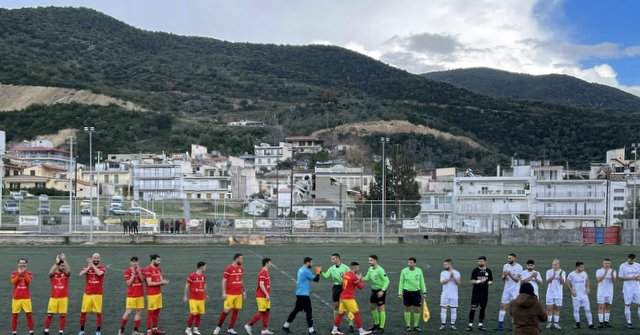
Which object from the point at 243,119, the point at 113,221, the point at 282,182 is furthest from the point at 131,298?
the point at 243,119

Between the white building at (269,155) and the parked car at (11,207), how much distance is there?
69419 millimetres

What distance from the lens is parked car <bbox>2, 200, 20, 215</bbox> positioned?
203 feet

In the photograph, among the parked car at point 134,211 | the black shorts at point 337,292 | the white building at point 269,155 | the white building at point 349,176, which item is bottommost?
the parked car at point 134,211

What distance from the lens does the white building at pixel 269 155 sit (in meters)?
133

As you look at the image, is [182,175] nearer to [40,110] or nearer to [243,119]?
[40,110]

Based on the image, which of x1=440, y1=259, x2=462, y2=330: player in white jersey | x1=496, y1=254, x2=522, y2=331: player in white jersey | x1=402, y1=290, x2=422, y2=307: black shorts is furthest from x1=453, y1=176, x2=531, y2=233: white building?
x1=402, y1=290, x2=422, y2=307: black shorts

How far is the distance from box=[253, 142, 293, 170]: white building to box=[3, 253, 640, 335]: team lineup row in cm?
11298

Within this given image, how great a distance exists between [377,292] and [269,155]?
118263mm

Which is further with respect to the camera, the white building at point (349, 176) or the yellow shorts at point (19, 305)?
the white building at point (349, 176)

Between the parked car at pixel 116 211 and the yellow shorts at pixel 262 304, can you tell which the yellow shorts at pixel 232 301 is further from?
the parked car at pixel 116 211

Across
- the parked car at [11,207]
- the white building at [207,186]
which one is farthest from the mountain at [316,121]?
the parked car at [11,207]

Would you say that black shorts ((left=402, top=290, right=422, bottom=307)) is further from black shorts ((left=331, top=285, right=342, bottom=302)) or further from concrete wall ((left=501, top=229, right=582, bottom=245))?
concrete wall ((left=501, top=229, right=582, bottom=245))

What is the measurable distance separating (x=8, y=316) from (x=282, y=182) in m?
97.9

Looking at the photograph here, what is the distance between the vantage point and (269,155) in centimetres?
13600
